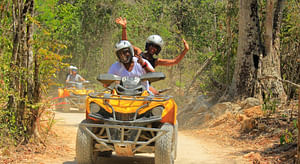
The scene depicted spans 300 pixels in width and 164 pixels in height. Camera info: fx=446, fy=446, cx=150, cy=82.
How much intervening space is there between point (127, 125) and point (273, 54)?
8.37 m

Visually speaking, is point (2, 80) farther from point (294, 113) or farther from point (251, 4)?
point (251, 4)

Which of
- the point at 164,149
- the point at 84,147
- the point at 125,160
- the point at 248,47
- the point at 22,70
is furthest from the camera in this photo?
the point at 248,47

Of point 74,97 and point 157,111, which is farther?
point 74,97

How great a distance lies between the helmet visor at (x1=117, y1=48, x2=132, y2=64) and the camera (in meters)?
7.06

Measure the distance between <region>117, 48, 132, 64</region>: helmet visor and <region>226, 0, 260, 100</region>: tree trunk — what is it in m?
7.04

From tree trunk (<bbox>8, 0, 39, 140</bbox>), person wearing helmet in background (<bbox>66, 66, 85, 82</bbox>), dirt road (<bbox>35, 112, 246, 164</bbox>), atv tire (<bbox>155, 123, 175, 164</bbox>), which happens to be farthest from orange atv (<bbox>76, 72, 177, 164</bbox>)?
person wearing helmet in background (<bbox>66, 66, 85, 82</bbox>)

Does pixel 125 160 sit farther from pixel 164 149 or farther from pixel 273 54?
pixel 273 54

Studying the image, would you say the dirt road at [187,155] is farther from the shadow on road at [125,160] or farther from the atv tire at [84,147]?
the atv tire at [84,147]

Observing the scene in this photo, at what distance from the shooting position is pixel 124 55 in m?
7.10

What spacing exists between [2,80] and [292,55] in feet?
27.4

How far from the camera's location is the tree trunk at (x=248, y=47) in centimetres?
1338

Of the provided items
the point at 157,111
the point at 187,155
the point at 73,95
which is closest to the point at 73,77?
the point at 73,95

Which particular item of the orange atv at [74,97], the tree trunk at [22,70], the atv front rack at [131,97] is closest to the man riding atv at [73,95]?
the orange atv at [74,97]

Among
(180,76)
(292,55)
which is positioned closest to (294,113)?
(292,55)
